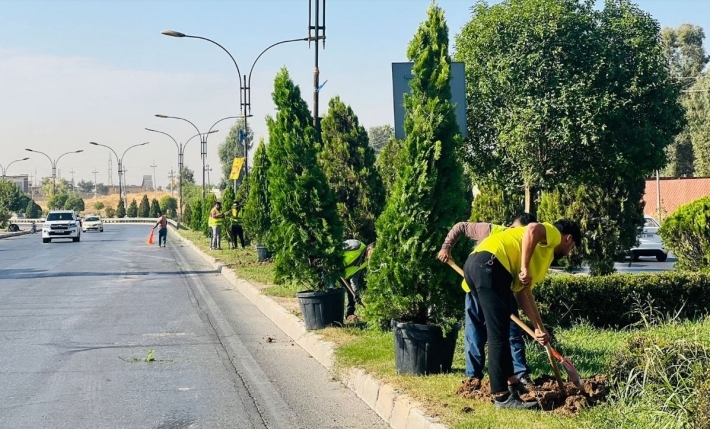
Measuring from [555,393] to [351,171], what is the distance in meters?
15.0

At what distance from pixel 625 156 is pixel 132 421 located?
11.1 meters

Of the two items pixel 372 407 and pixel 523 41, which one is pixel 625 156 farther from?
pixel 372 407

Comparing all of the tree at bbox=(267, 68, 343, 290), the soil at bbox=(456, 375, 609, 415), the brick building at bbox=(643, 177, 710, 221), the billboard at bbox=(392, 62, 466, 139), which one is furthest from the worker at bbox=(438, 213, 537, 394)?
the brick building at bbox=(643, 177, 710, 221)

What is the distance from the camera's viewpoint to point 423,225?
7.86m

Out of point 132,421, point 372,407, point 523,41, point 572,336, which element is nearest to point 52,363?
point 132,421

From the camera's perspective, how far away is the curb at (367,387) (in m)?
6.35

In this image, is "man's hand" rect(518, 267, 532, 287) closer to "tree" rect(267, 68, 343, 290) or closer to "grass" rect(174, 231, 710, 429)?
"grass" rect(174, 231, 710, 429)

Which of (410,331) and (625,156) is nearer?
(410,331)

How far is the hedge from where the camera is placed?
420 inches

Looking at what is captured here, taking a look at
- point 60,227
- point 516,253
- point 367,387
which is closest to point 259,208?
point 367,387

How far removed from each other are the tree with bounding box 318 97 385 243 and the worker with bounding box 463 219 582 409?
1385cm

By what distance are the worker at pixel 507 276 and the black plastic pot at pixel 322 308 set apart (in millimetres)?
4668

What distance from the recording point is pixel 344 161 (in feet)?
69.9

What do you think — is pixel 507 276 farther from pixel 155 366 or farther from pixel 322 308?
pixel 322 308
